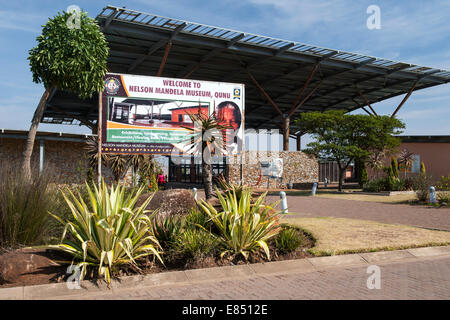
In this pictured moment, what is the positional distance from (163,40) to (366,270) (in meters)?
23.4

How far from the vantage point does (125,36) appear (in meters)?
27.3

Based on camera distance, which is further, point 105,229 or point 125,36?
point 125,36

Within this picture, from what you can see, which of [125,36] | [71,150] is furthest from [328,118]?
[71,150]

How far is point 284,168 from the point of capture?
3631 centimetres

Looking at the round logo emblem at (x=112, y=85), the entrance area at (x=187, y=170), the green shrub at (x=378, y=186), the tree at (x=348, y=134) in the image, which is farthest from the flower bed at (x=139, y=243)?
the entrance area at (x=187, y=170)

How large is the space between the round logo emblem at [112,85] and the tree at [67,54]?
7.17ft

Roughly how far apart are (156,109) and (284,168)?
20900 millimetres

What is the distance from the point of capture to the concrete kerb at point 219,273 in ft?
18.0

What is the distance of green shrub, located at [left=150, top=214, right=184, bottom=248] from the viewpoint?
730cm

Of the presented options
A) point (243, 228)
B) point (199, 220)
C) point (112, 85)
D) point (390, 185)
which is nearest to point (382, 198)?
point (390, 185)
